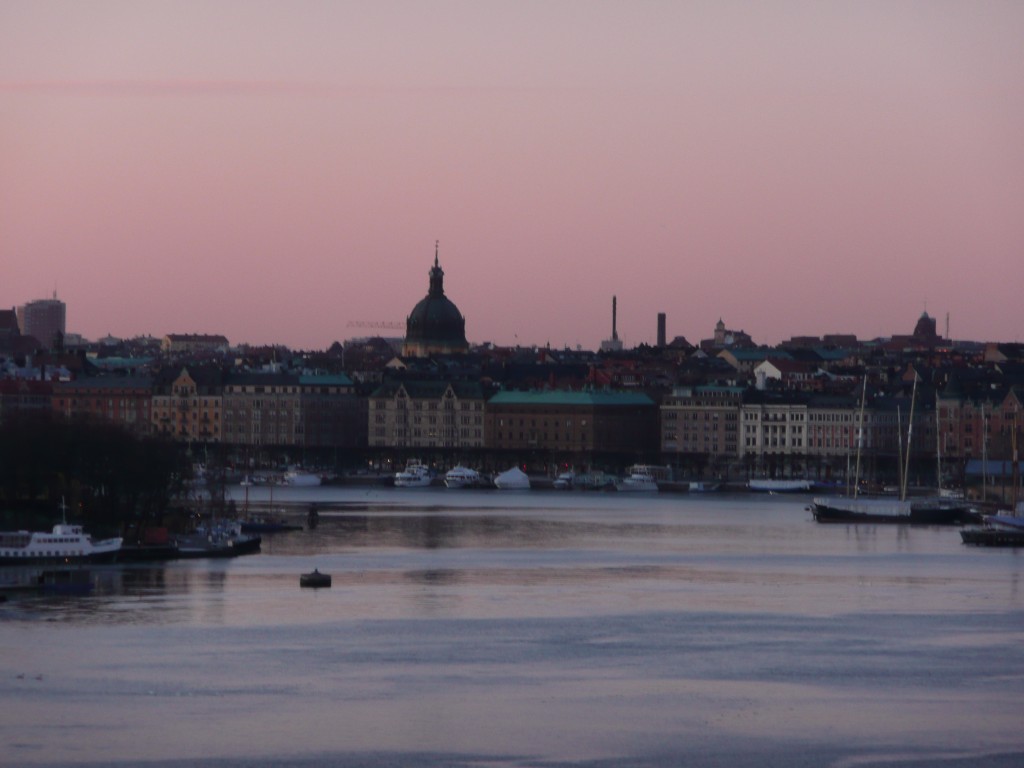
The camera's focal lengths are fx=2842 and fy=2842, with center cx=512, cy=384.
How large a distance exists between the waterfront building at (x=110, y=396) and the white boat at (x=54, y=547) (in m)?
48.9

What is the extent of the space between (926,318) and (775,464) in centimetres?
4789

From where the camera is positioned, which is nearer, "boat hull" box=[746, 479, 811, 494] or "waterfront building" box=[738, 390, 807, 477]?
"boat hull" box=[746, 479, 811, 494]

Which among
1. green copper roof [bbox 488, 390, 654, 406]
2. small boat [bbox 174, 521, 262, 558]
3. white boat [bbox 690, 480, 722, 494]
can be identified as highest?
green copper roof [bbox 488, 390, 654, 406]

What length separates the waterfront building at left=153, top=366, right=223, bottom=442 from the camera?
8750 centimetres

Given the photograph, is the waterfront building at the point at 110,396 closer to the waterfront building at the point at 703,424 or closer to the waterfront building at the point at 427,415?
the waterfront building at the point at 427,415

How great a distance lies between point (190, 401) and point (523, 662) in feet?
208

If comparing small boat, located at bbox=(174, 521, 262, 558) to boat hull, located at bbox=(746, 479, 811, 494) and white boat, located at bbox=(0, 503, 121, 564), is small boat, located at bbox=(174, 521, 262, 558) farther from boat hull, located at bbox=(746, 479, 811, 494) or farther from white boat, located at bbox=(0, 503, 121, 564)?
boat hull, located at bbox=(746, 479, 811, 494)

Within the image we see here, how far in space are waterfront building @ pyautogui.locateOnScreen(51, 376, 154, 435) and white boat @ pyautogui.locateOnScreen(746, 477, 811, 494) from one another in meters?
20.2

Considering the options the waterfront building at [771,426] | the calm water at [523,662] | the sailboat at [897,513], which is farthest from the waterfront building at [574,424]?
the calm water at [523,662]

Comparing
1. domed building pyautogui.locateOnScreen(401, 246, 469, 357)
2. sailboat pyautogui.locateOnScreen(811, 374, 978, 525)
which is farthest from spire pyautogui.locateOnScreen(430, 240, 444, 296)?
sailboat pyautogui.locateOnScreen(811, 374, 978, 525)

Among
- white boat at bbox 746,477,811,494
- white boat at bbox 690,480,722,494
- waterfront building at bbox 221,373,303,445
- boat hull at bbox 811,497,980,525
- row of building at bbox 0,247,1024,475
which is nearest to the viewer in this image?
boat hull at bbox 811,497,980,525

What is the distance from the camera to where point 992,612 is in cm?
3084

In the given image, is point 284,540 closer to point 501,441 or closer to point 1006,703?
point 1006,703

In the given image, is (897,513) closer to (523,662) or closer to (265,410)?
(523,662)
